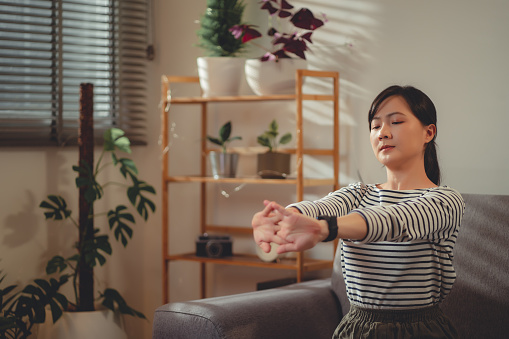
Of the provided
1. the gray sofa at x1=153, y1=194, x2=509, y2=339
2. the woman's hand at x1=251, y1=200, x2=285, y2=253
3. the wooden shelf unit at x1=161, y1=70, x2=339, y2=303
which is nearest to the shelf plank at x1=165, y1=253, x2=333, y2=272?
the wooden shelf unit at x1=161, y1=70, x2=339, y2=303

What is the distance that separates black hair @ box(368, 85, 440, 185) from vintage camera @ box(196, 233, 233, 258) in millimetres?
Result: 1531

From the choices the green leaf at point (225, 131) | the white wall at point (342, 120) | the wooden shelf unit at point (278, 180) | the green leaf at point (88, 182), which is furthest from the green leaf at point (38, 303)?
the green leaf at point (225, 131)

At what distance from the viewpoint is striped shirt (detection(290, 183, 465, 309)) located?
1.26 meters

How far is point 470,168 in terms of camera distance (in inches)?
95.7

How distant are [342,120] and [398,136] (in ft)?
4.69

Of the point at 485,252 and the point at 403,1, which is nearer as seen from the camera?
the point at 485,252

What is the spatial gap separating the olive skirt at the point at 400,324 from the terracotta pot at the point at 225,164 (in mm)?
1524

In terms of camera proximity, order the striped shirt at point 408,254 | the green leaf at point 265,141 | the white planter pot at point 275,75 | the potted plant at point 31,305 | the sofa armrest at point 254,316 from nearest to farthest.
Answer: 1. the striped shirt at point 408,254
2. the sofa armrest at point 254,316
3. the potted plant at point 31,305
4. the white planter pot at point 275,75
5. the green leaf at point 265,141

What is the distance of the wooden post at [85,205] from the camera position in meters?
2.73

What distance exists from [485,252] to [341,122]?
1013mm

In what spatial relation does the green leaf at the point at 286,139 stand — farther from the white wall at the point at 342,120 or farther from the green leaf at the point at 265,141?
the white wall at the point at 342,120

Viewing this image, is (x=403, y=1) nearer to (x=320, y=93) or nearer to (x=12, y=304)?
(x=320, y=93)

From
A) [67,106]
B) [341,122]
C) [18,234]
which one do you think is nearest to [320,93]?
[341,122]

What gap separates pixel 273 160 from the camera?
2.74m
